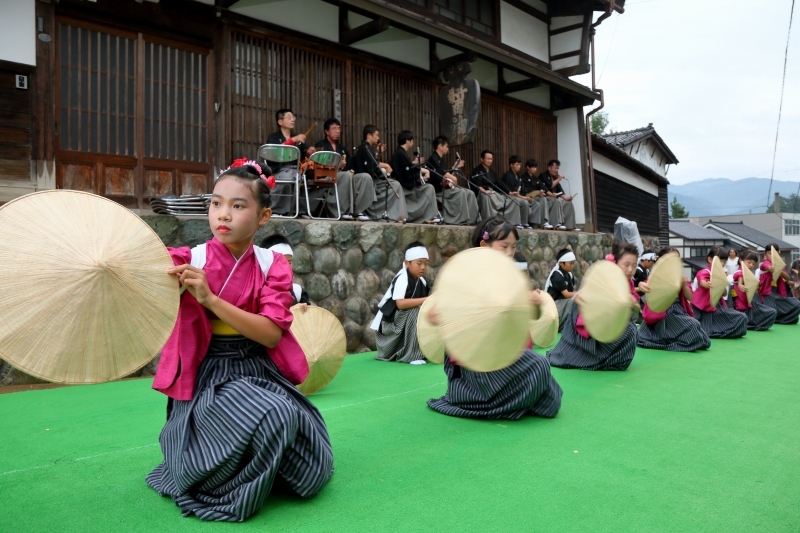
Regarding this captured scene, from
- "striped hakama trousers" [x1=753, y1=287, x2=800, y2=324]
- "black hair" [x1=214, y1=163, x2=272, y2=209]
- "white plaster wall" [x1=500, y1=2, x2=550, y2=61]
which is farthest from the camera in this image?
"white plaster wall" [x1=500, y1=2, x2=550, y2=61]

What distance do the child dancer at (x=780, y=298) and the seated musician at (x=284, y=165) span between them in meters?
8.28

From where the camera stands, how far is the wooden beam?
24.5 feet

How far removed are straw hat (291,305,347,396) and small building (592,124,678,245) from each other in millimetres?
10497

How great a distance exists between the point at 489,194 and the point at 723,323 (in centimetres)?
391

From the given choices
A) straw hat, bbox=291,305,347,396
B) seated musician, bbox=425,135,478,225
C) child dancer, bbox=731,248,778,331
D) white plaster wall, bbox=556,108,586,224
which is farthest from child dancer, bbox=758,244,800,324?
straw hat, bbox=291,305,347,396

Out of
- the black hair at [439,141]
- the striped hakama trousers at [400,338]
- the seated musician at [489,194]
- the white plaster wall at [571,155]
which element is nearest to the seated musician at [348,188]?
the striped hakama trousers at [400,338]

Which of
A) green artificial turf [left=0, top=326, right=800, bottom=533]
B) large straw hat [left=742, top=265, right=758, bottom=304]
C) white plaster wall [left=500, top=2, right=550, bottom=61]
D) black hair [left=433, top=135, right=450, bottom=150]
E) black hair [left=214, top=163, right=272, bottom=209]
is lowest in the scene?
green artificial turf [left=0, top=326, right=800, bottom=533]

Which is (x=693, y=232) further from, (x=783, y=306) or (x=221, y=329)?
(x=221, y=329)

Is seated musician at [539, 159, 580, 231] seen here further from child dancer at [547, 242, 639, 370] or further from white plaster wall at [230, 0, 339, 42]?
child dancer at [547, 242, 639, 370]

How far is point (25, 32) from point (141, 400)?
3812mm

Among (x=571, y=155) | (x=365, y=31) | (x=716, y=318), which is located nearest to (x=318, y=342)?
(x=365, y=31)

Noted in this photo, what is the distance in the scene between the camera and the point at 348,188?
7.33 m

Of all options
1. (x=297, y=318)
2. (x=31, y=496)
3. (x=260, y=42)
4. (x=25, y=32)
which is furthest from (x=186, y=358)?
(x=260, y=42)

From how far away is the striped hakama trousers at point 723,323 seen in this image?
8359mm
